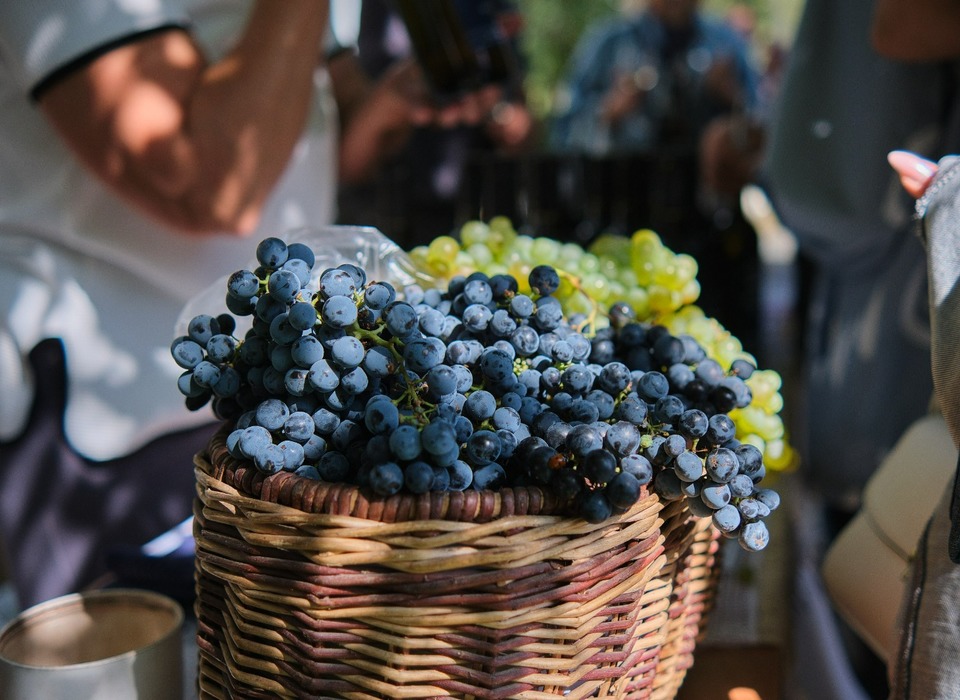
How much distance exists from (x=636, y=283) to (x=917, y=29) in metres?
0.72

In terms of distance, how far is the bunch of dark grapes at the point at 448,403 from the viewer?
1.97 ft

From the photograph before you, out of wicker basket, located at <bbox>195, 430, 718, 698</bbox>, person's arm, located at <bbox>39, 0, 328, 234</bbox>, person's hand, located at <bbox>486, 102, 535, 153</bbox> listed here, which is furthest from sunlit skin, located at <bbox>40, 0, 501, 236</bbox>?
person's hand, located at <bbox>486, 102, 535, 153</bbox>

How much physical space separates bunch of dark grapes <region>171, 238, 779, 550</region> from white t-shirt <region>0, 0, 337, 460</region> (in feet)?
1.53

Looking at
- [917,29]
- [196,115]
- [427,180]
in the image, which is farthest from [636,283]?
[427,180]

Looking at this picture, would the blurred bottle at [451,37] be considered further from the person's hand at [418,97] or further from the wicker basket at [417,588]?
the wicker basket at [417,588]

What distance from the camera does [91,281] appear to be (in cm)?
112

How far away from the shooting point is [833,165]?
161cm

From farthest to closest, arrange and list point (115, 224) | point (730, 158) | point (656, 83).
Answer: point (656, 83)
point (730, 158)
point (115, 224)

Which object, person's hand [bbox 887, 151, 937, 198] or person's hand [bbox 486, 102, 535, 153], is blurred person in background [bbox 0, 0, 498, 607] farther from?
person's hand [bbox 486, 102, 535, 153]

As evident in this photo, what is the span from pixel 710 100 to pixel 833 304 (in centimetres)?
123

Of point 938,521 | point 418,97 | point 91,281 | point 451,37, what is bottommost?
point 938,521

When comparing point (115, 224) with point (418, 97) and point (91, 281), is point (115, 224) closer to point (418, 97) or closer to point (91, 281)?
point (91, 281)

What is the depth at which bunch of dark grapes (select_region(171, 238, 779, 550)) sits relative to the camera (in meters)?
0.60

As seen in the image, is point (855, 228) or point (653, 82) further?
point (653, 82)
